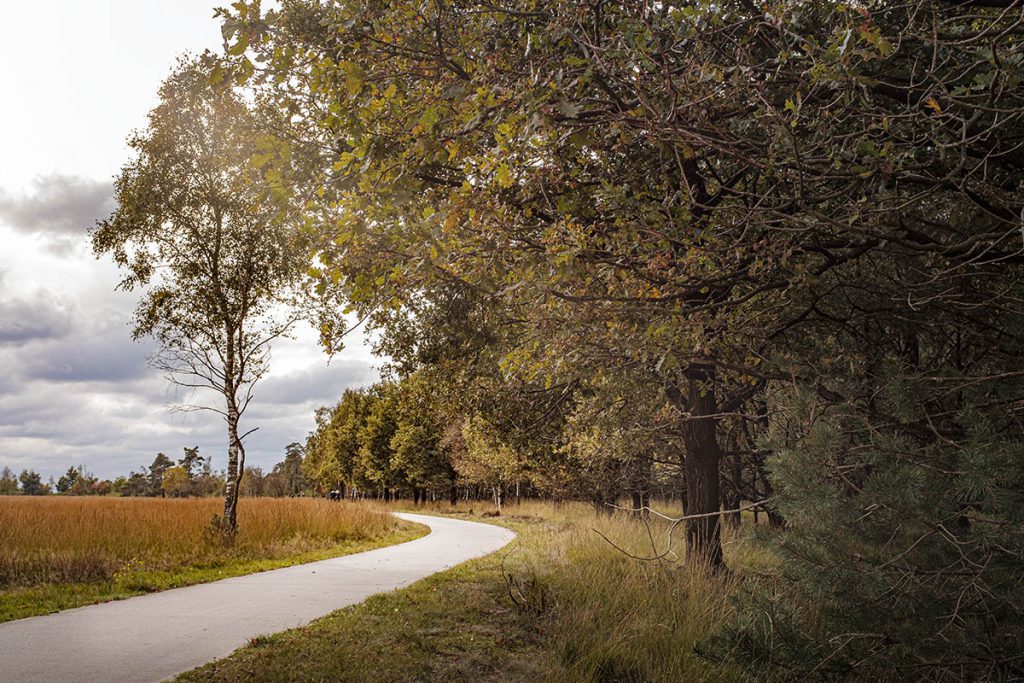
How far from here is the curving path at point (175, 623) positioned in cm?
541

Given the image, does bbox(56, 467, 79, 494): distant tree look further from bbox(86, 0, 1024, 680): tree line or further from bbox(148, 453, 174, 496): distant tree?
bbox(86, 0, 1024, 680): tree line

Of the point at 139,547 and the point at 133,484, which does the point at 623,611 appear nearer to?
the point at 139,547

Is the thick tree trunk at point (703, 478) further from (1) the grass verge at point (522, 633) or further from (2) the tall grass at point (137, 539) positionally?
(2) the tall grass at point (137, 539)

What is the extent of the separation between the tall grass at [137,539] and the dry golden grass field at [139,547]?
0.06 ft

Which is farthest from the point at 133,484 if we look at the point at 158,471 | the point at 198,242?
the point at 198,242

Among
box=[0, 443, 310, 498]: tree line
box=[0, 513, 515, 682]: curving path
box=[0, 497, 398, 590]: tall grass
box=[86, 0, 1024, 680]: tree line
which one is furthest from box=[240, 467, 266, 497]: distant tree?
box=[86, 0, 1024, 680]: tree line

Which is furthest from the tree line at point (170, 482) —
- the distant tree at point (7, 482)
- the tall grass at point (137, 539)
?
the tall grass at point (137, 539)

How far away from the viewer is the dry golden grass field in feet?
30.5

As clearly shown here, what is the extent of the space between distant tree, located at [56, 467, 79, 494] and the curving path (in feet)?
339

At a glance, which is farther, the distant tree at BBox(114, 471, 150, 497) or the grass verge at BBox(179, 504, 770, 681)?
the distant tree at BBox(114, 471, 150, 497)

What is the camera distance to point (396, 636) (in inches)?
264

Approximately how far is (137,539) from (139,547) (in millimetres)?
342

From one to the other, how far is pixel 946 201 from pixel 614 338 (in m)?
3.76

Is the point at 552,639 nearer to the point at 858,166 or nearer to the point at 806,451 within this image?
the point at 806,451
